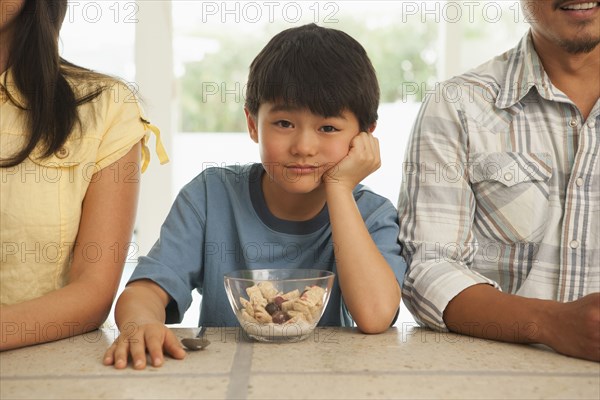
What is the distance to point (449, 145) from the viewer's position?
50.2 inches

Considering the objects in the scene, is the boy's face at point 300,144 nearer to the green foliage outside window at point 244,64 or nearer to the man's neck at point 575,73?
the man's neck at point 575,73

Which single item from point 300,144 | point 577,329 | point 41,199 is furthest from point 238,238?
point 577,329

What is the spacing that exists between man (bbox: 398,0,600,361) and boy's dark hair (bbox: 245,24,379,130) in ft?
0.43

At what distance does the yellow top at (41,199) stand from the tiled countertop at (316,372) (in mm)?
208

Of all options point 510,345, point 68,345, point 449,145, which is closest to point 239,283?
point 68,345

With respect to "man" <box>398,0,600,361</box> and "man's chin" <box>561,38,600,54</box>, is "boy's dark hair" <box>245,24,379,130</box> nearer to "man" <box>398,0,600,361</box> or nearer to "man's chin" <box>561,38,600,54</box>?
"man" <box>398,0,600,361</box>

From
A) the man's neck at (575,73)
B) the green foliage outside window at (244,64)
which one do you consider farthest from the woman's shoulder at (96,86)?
the green foliage outside window at (244,64)

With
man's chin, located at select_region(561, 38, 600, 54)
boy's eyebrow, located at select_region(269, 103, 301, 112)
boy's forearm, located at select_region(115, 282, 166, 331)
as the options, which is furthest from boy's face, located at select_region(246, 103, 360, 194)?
man's chin, located at select_region(561, 38, 600, 54)

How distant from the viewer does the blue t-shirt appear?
49.0 inches

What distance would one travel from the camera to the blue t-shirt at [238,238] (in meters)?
1.25

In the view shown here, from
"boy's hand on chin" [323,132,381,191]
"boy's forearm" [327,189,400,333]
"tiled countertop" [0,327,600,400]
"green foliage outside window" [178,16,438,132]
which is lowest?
"tiled countertop" [0,327,600,400]

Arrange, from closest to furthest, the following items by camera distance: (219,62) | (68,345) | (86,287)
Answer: (68,345) → (86,287) → (219,62)

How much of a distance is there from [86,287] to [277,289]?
0.30m

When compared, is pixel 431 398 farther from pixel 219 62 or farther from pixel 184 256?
pixel 219 62
